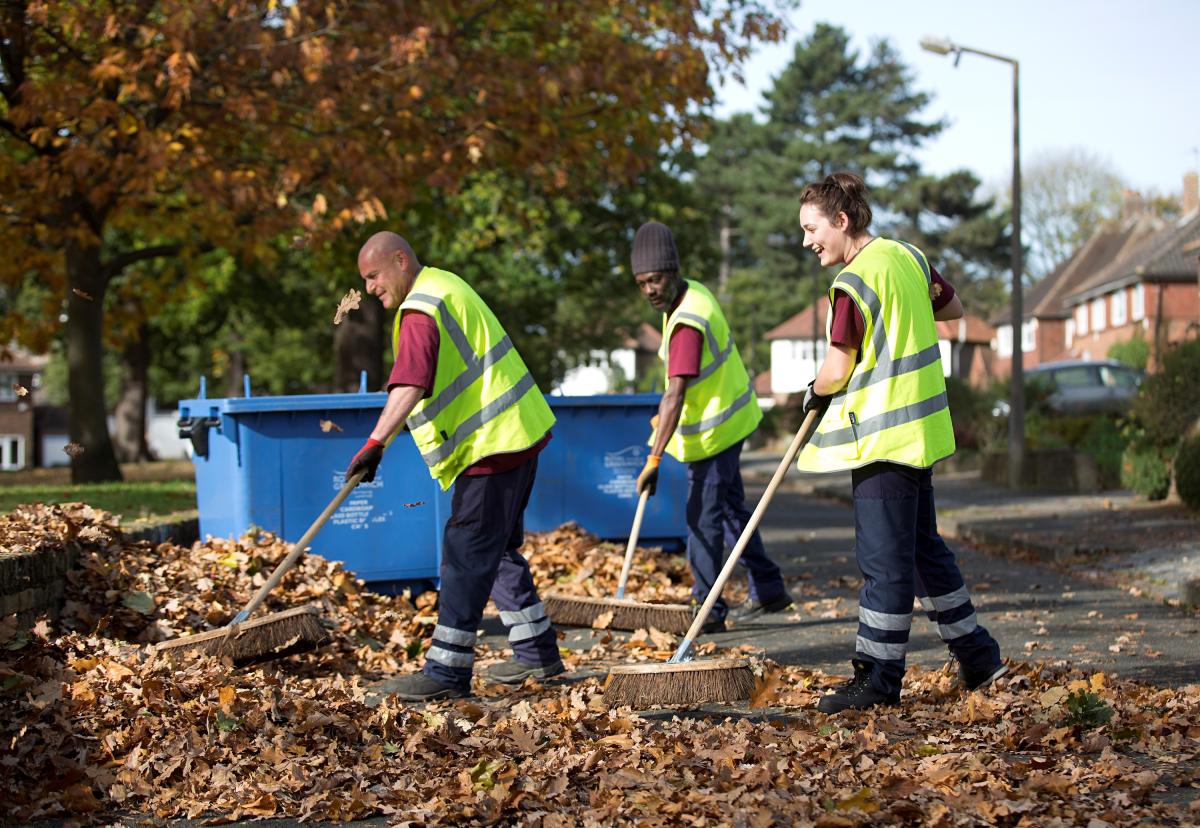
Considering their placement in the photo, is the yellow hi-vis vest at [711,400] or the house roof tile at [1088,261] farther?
the house roof tile at [1088,261]

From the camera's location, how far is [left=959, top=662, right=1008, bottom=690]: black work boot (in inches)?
221

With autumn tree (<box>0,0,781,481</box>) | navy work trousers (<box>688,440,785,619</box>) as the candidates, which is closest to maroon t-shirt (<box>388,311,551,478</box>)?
navy work trousers (<box>688,440,785,619</box>)

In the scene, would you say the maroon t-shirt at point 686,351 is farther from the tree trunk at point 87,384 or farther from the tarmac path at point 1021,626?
the tree trunk at point 87,384

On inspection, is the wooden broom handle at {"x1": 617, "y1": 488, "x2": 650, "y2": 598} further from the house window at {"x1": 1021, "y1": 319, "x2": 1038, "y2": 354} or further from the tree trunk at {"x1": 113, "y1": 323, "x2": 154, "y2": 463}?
→ the house window at {"x1": 1021, "y1": 319, "x2": 1038, "y2": 354}

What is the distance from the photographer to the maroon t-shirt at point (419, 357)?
5926 millimetres

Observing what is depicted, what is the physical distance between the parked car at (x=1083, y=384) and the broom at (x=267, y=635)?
Answer: 74.7ft

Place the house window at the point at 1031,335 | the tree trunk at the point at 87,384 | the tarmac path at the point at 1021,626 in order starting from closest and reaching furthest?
the tarmac path at the point at 1021,626
the tree trunk at the point at 87,384
the house window at the point at 1031,335

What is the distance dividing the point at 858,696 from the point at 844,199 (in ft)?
5.89

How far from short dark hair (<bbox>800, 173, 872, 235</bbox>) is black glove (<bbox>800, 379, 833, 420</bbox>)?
0.61 metres

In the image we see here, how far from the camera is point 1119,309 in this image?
169ft

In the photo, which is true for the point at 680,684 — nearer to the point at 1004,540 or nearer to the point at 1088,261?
the point at 1004,540

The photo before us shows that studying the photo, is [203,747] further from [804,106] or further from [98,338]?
[804,106]

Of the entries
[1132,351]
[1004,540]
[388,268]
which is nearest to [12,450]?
[1132,351]

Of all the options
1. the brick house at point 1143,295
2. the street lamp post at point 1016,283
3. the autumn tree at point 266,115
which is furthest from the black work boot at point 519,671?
the brick house at point 1143,295
